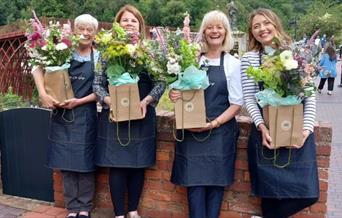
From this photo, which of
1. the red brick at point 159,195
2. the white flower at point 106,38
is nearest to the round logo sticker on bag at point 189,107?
the white flower at point 106,38

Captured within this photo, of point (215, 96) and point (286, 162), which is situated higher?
point (215, 96)

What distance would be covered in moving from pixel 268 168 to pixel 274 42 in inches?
34.8

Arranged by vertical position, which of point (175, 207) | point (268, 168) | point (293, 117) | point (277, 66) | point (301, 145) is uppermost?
point (277, 66)

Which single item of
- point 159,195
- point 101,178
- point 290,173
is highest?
point 290,173

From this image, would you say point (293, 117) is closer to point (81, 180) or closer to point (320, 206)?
point (320, 206)

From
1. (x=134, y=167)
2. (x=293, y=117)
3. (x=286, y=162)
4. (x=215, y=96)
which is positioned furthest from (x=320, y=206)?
(x=134, y=167)

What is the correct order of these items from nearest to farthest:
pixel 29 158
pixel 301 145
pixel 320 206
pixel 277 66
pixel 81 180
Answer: pixel 277 66
pixel 301 145
pixel 320 206
pixel 81 180
pixel 29 158

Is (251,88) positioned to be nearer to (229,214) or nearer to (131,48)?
(131,48)

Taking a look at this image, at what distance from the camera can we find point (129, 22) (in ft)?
11.3

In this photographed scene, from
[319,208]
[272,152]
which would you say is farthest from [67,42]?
[319,208]

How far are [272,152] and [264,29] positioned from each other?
0.87 metres

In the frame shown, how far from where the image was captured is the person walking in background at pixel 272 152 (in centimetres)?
302

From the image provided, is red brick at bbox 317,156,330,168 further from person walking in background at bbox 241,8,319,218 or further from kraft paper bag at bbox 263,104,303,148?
kraft paper bag at bbox 263,104,303,148

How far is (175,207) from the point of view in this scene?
150 inches
